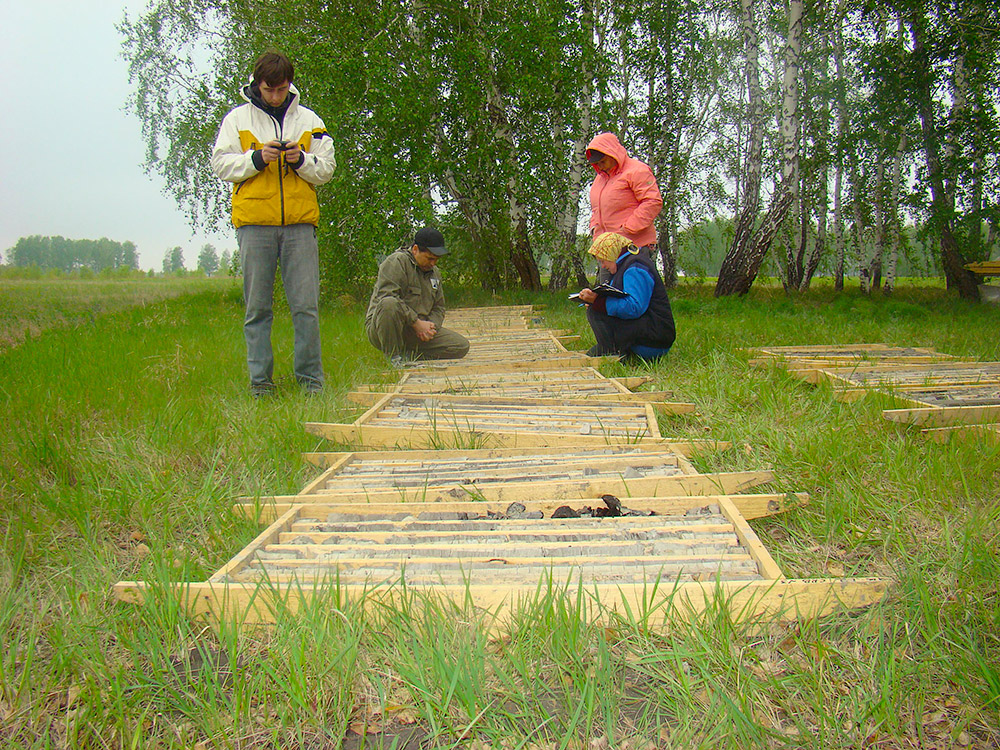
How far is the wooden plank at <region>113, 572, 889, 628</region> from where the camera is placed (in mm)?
1420

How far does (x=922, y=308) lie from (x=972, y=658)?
9.20 metres

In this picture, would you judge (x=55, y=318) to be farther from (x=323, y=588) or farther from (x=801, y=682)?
(x=801, y=682)

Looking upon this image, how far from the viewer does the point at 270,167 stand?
3.62m

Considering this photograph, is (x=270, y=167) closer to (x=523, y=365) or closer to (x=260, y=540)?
(x=523, y=365)

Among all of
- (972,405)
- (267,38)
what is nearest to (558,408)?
(972,405)

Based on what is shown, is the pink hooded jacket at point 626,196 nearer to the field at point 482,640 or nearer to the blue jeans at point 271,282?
the blue jeans at point 271,282

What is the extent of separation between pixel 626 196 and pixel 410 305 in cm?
200

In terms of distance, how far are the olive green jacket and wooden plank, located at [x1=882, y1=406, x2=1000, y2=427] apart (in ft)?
11.2

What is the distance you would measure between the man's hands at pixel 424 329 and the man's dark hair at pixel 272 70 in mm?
2053

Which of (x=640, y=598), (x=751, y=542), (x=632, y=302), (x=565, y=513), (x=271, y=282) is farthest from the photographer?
(x=632, y=302)

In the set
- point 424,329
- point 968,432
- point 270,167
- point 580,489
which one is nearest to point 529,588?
point 580,489

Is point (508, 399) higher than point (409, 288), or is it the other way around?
point (409, 288)

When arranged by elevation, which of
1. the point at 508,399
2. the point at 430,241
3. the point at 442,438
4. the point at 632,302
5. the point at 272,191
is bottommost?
the point at 442,438

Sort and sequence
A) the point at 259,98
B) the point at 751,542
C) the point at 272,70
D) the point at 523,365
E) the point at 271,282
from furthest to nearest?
1. the point at 523,365
2. the point at 271,282
3. the point at 259,98
4. the point at 272,70
5. the point at 751,542
